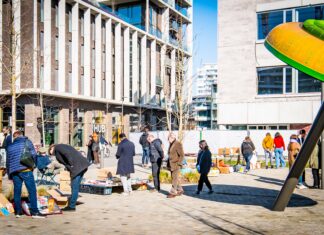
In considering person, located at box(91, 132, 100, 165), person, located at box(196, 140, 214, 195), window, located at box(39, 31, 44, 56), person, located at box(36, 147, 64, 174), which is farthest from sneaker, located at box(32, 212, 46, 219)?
window, located at box(39, 31, 44, 56)

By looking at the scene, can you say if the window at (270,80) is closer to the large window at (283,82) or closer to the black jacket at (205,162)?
the large window at (283,82)

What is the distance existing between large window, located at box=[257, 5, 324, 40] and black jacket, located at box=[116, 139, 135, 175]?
841 inches

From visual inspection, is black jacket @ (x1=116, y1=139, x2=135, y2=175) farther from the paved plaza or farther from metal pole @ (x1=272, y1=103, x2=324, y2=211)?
metal pole @ (x1=272, y1=103, x2=324, y2=211)

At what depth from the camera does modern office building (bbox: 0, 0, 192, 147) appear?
123 feet

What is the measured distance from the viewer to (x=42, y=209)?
9555 mm

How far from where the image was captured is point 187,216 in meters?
9.34

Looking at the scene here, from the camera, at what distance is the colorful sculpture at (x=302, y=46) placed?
711 cm

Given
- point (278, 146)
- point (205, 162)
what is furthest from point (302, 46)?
point (278, 146)

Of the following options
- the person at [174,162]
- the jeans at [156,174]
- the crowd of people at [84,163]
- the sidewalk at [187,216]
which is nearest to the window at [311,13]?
the crowd of people at [84,163]

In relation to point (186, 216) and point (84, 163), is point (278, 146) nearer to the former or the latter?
point (186, 216)

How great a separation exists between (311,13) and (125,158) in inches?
875

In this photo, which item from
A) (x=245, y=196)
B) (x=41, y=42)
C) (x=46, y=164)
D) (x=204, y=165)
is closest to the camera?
(x=245, y=196)

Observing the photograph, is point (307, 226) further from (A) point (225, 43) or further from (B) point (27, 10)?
(B) point (27, 10)

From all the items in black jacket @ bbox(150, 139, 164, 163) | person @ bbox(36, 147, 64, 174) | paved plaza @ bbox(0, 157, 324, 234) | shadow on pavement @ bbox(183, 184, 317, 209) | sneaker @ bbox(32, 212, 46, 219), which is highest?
black jacket @ bbox(150, 139, 164, 163)
